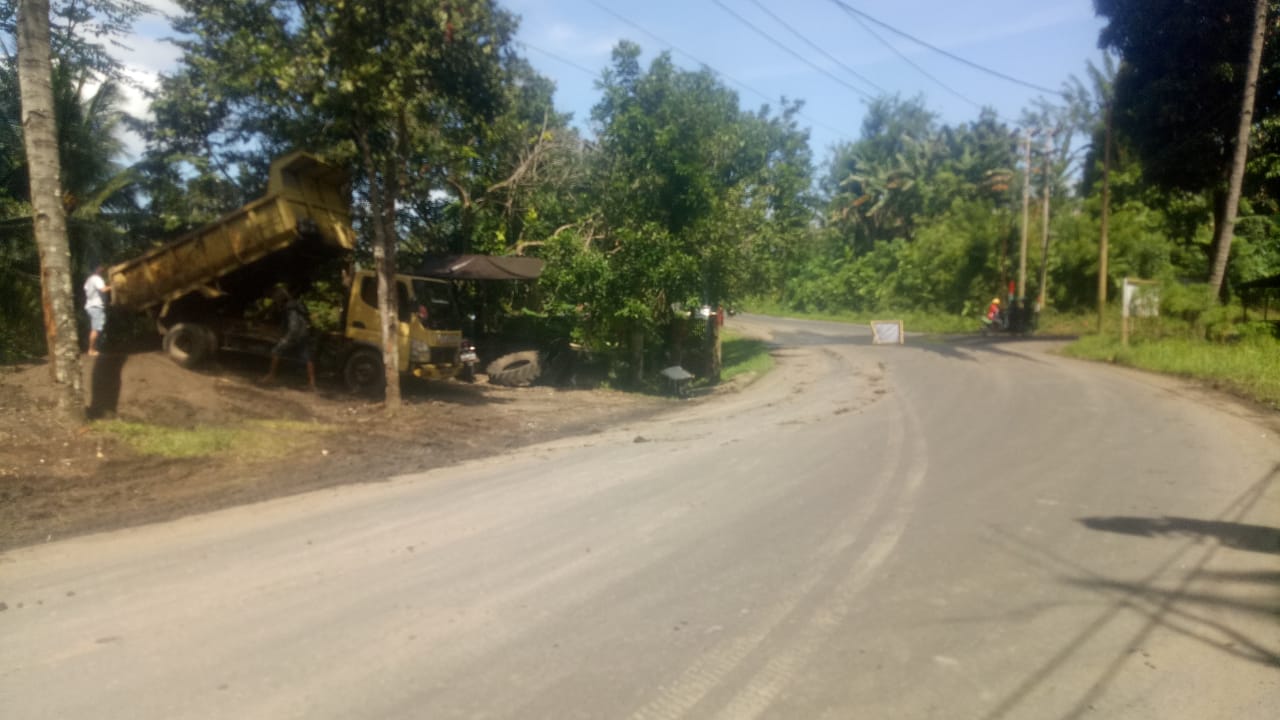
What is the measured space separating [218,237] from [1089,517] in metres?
13.9

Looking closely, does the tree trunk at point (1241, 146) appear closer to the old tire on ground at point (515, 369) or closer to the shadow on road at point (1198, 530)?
the old tire on ground at point (515, 369)

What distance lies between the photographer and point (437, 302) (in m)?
17.2

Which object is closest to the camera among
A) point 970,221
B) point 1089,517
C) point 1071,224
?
point 1089,517

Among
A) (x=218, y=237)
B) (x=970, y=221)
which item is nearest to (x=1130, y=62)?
(x=970, y=221)

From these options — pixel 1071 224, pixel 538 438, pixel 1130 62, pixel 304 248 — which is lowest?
pixel 538 438

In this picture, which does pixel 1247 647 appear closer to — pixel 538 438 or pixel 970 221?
pixel 538 438

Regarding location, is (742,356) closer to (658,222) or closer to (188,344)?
(658,222)

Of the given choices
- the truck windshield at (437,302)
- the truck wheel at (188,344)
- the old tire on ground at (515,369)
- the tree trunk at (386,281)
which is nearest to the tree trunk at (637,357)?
the old tire on ground at (515,369)

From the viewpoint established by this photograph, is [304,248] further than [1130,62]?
No

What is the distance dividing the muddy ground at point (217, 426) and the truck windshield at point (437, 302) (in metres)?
1.42

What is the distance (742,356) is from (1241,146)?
14745 millimetres

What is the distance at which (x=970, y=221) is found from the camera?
41906 mm

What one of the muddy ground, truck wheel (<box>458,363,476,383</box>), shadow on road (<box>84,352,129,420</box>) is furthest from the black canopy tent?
shadow on road (<box>84,352,129,420</box>)

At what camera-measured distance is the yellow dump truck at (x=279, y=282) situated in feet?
47.9
